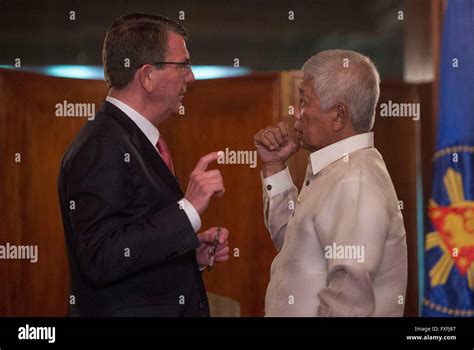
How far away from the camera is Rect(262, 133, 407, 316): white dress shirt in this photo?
5.83 ft

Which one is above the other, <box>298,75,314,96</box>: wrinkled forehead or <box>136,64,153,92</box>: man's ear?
<box>136,64,153,92</box>: man's ear

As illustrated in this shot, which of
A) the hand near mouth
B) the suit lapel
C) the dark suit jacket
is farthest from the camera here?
the hand near mouth

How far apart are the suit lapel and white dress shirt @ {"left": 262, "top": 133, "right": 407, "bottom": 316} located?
34cm

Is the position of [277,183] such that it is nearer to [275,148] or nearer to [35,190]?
[275,148]

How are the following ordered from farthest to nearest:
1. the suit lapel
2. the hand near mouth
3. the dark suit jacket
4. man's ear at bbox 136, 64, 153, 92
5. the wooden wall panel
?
the wooden wall panel → the hand near mouth → man's ear at bbox 136, 64, 153, 92 → the suit lapel → the dark suit jacket

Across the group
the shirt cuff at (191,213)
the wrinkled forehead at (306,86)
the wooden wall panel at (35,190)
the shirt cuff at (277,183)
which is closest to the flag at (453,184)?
the shirt cuff at (277,183)

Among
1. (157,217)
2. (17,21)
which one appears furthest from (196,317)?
(17,21)

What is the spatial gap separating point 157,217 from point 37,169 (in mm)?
722

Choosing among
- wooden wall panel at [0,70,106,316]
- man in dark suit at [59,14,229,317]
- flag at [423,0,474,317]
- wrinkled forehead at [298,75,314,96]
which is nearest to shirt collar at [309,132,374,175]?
wrinkled forehead at [298,75,314,96]

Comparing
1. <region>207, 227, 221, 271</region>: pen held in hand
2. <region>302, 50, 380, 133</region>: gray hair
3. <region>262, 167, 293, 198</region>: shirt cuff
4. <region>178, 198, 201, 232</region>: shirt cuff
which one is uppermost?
<region>302, 50, 380, 133</region>: gray hair

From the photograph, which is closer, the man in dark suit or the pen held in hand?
the man in dark suit

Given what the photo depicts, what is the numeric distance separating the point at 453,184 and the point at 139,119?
105 cm

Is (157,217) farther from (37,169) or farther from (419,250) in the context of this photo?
(419,250)

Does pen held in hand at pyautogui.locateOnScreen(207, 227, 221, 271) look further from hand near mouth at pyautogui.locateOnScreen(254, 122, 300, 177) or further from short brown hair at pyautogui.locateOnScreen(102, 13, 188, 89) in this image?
short brown hair at pyautogui.locateOnScreen(102, 13, 188, 89)
